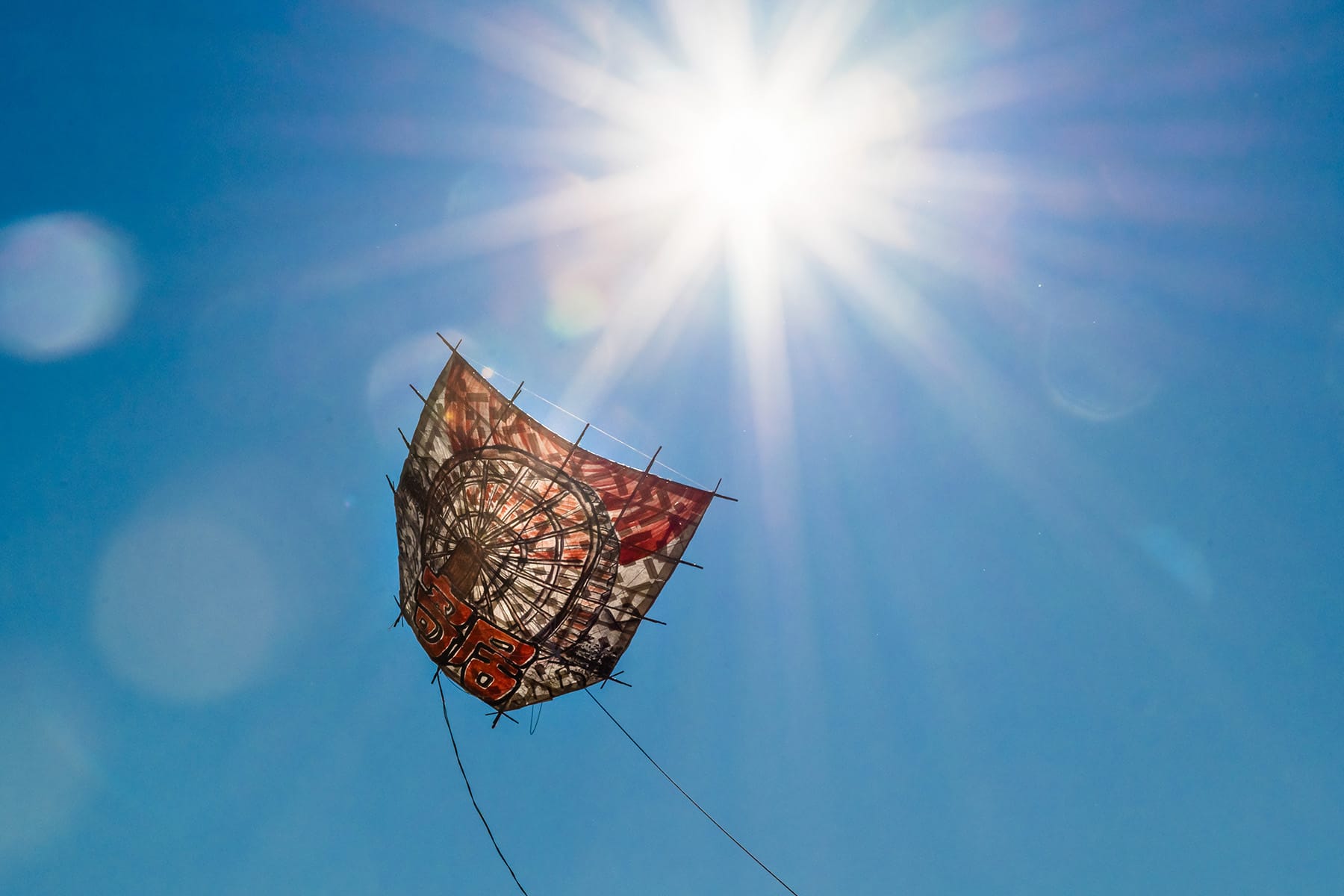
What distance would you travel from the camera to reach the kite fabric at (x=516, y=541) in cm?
1905

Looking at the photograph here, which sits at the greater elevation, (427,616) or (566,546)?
(566,546)

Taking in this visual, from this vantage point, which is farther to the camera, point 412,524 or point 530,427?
point 412,524

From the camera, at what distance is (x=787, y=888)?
18.8 meters

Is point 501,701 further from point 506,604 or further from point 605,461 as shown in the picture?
point 605,461

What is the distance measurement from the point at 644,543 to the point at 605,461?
2.90 meters

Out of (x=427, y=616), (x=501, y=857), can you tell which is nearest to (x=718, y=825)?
(x=501, y=857)

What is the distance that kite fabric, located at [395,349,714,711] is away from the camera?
19047 millimetres

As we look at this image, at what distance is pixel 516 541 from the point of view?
19.4 meters

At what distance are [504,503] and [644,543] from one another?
4041 mm

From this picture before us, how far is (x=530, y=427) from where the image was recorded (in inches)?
736

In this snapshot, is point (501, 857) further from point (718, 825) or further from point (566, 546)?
point (566, 546)

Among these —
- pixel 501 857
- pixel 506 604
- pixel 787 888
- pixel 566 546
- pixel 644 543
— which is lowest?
pixel 501 857

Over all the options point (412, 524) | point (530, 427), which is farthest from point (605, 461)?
point (412, 524)

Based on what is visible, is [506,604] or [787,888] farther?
[506,604]
